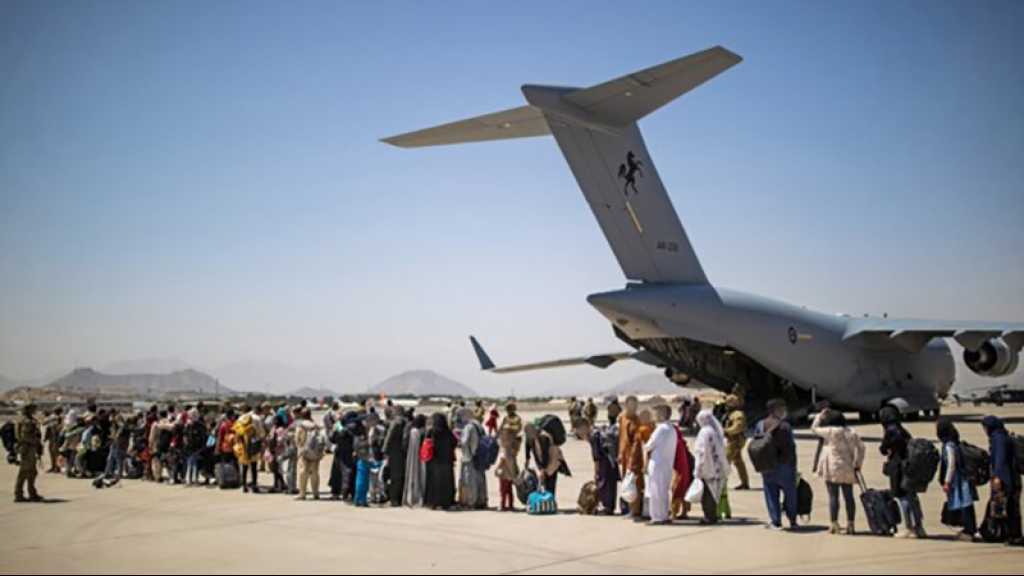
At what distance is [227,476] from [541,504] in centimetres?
596

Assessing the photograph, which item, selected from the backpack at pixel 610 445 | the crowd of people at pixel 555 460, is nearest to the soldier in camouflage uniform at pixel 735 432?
the crowd of people at pixel 555 460

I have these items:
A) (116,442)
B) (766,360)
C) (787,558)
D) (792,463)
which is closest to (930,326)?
(766,360)

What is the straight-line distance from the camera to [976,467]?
7.95 m

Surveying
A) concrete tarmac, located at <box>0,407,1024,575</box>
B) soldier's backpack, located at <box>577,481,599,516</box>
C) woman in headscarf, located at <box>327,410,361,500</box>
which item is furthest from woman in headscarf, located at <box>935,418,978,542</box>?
woman in headscarf, located at <box>327,410,361,500</box>

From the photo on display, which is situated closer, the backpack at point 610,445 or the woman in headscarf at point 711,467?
the woman in headscarf at point 711,467

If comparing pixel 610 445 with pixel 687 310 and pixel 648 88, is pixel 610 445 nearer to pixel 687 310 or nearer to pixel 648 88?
pixel 648 88

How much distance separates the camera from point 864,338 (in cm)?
2427

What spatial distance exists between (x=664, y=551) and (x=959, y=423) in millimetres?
25255

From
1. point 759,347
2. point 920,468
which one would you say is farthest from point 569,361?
point 920,468

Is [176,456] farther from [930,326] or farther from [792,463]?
[930,326]

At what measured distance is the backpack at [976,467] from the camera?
7.93 metres

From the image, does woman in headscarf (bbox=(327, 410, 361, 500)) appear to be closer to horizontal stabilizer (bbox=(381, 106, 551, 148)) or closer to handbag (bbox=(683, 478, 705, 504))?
handbag (bbox=(683, 478, 705, 504))

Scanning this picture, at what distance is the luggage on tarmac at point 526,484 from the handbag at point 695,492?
7.04ft

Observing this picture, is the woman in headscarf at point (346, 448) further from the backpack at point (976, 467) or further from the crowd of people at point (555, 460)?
the backpack at point (976, 467)
